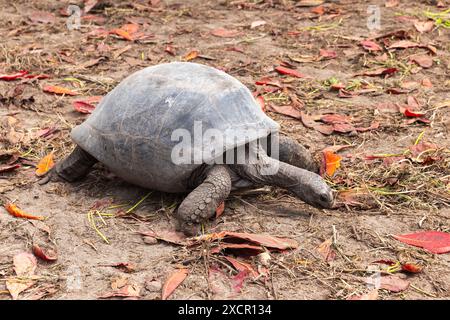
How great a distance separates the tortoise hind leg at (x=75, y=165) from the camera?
15.4ft

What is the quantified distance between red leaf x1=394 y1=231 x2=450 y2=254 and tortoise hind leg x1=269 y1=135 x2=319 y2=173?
104cm

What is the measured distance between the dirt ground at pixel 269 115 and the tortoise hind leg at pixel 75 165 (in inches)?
3.8

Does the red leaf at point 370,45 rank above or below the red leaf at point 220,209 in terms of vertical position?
below

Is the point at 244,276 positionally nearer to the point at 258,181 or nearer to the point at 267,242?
the point at 267,242

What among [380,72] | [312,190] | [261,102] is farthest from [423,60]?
→ [312,190]

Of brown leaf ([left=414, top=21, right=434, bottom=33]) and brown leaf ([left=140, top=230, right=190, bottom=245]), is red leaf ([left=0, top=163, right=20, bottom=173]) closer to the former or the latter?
brown leaf ([left=140, top=230, right=190, bottom=245])

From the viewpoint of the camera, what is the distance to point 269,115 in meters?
5.82

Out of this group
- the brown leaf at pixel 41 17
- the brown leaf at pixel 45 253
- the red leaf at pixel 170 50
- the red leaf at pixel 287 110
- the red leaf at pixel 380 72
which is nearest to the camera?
the brown leaf at pixel 45 253

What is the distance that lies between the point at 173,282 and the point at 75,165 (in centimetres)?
153

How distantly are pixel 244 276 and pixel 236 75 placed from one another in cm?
345

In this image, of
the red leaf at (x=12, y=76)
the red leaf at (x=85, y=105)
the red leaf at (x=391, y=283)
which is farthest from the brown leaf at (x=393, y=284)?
the red leaf at (x=12, y=76)

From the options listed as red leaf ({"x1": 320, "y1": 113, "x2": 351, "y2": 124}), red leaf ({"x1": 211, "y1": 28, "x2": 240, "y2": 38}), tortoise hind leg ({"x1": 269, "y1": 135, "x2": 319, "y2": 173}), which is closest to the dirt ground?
red leaf ({"x1": 211, "y1": 28, "x2": 240, "y2": 38})

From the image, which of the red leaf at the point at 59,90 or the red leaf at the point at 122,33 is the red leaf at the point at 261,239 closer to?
the red leaf at the point at 59,90

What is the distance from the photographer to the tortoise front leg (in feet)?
13.3
